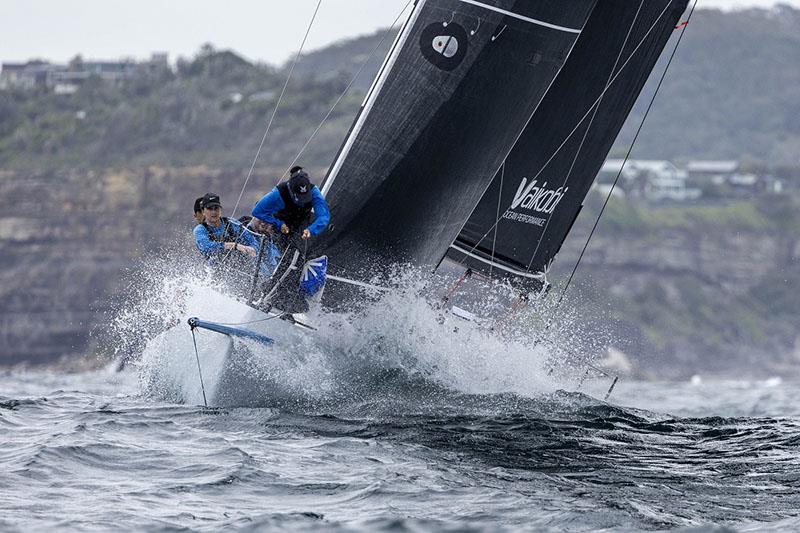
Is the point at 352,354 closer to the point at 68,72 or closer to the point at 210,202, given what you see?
the point at 210,202

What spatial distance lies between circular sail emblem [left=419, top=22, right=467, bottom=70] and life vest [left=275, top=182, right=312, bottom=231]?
4.79 feet

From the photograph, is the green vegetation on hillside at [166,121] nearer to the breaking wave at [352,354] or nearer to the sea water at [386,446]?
the breaking wave at [352,354]

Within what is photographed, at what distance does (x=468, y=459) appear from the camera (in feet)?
24.5

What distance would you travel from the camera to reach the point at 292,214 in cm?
954

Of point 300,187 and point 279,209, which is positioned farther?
point 279,209

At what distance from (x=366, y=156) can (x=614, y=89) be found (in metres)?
3.00

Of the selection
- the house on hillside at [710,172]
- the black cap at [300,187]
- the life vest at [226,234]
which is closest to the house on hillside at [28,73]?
the house on hillside at [710,172]

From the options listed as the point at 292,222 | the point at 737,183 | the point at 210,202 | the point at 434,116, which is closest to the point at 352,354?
the point at 292,222

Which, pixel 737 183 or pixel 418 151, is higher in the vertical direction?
pixel 737 183

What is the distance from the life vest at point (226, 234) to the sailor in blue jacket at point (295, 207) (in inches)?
21.5

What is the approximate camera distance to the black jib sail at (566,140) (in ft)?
37.7

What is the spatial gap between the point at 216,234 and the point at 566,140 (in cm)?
352

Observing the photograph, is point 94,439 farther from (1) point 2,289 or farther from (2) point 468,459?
(1) point 2,289

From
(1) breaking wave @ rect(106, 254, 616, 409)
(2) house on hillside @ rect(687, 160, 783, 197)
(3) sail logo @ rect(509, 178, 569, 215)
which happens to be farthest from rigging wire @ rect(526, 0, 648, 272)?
(2) house on hillside @ rect(687, 160, 783, 197)
